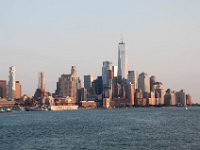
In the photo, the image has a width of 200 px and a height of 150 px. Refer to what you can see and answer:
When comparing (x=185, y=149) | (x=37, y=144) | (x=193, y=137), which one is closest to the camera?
(x=185, y=149)

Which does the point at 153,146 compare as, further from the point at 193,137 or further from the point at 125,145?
the point at 193,137

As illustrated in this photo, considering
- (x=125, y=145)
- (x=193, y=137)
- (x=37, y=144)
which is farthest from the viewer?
(x=193, y=137)

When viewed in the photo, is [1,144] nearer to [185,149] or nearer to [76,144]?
[76,144]

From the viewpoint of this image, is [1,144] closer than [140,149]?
No

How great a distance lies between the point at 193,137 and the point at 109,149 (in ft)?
73.2

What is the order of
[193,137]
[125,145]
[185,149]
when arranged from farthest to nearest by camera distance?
1. [193,137]
2. [125,145]
3. [185,149]

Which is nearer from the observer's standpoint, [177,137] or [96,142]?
[96,142]

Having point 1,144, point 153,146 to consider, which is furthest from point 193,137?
point 1,144

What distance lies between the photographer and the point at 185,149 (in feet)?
212

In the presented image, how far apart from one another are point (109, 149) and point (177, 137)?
20.4 meters

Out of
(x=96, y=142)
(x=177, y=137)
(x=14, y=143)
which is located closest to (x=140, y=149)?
(x=96, y=142)

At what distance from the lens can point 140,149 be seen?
6600cm

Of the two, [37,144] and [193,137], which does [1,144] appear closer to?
[37,144]

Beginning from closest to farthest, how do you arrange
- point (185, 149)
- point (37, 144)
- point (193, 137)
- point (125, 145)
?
point (185, 149)
point (125, 145)
point (37, 144)
point (193, 137)
